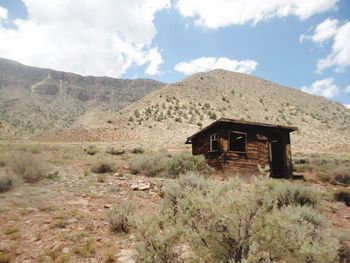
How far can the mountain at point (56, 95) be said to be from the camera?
75938 mm

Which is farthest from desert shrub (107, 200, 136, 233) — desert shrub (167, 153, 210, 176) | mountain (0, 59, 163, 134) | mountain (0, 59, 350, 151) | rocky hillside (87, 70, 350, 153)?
mountain (0, 59, 163, 134)

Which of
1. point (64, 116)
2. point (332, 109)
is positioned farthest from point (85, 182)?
point (64, 116)

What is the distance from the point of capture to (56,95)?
9900 centimetres

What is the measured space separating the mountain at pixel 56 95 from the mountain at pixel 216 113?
3051cm

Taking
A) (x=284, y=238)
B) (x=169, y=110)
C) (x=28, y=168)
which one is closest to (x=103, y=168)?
(x=28, y=168)

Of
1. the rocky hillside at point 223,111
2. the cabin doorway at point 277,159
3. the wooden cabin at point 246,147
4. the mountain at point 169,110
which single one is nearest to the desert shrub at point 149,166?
the wooden cabin at point 246,147

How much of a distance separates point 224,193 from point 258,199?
1.89 ft

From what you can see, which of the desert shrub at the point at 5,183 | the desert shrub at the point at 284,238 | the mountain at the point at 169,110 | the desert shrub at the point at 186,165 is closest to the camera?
the desert shrub at the point at 284,238

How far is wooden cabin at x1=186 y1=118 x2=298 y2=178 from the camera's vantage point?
1781 cm

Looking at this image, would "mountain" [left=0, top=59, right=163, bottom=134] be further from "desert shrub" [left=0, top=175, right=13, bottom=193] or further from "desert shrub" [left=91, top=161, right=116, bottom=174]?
"desert shrub" [left=0, top=175, right=13, bottom=193]

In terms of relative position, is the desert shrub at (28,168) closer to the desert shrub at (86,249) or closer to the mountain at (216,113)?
the desert shrub at (86,249)

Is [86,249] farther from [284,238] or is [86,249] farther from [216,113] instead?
[216,113]

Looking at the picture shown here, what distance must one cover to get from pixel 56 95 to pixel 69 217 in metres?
98.8

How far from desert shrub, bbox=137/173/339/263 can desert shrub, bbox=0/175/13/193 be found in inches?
273
